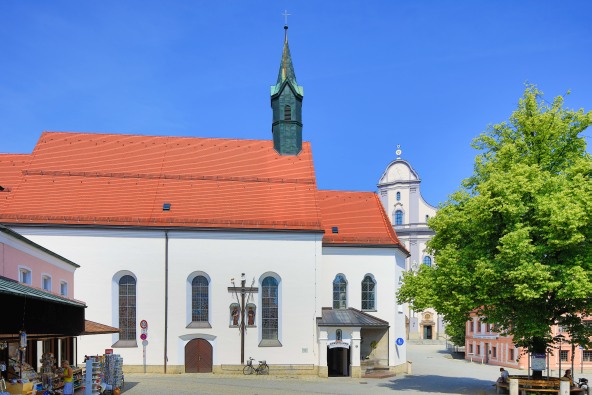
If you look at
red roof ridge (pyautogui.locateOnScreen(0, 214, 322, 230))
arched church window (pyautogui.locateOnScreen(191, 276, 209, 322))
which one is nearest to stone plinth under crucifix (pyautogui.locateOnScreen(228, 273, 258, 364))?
arched church window (pyautogui.locateOnScreen(191, 276, 209, 322))

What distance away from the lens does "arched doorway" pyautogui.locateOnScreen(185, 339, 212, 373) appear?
30656 millimetres

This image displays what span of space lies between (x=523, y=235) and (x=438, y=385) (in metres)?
9.57

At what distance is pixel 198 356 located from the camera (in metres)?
30.8

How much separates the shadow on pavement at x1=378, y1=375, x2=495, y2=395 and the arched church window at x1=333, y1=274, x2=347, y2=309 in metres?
5.24

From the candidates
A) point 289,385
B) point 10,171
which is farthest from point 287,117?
point 289,385

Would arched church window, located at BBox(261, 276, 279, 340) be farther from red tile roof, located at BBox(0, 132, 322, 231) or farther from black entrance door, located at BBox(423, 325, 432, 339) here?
black entrance door, located at BBox(423, 325, 432, 339)

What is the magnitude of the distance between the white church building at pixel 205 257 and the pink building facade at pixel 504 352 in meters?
10.3

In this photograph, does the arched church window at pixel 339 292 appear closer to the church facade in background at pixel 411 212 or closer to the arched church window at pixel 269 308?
the arched church window at pixel 269 308

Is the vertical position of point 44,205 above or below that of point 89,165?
below

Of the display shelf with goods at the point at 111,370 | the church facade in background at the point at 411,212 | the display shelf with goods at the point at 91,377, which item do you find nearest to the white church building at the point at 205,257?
the display shelf with goods at the point at 111,370

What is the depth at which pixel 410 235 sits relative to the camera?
246ft

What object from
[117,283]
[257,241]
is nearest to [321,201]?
[257,241]

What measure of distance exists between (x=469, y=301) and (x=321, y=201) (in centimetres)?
1694

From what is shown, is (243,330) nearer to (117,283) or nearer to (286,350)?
(286,350)
